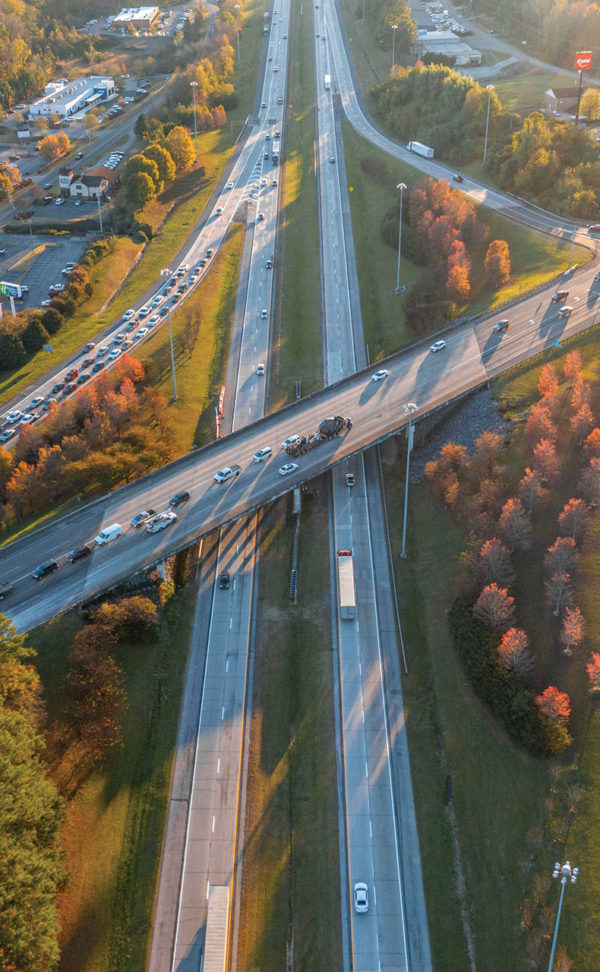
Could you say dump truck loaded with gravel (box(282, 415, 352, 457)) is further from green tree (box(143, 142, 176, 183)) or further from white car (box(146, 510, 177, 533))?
green tree (box(143, 142, 176, 183))

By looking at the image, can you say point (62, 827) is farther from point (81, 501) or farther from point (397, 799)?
point (81, 501)

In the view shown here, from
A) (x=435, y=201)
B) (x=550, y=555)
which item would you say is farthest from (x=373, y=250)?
(x=550, y=555)

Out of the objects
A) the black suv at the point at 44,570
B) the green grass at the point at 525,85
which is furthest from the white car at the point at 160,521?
the green grass at the point at 525,85

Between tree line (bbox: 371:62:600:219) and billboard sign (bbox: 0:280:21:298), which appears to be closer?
billboard sign (bbox: 0:280:21:298)

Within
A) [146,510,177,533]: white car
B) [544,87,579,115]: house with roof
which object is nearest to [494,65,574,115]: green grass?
[544,87,579,115]: house with roof

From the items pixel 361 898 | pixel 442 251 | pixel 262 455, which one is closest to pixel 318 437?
pixel 262 455

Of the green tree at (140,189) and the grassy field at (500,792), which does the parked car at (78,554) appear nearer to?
the grassy field at (500,792)
